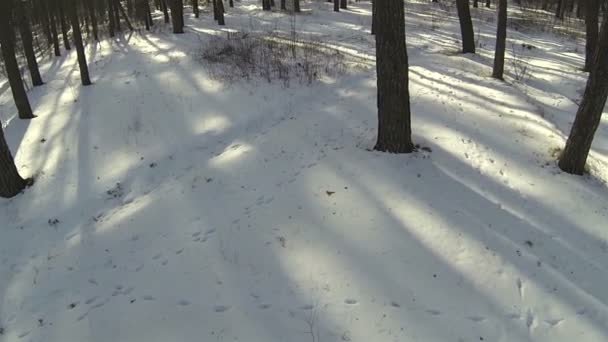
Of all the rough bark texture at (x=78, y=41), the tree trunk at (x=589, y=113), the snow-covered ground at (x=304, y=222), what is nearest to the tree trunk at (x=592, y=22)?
the snow-covered ground at (x=304, y=222)

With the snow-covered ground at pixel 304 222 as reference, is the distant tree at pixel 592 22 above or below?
above

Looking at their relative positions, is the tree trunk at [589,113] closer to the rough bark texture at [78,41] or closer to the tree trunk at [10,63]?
the tree trunk at [10,63]

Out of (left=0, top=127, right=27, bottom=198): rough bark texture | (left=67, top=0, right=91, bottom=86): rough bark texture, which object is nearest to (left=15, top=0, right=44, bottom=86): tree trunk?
(left=67, top=0, right=91, bottom=86): rough bark texture

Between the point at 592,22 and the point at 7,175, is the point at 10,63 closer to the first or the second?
the point at 7,175

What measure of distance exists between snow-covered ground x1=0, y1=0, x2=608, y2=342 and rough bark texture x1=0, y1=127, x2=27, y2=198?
34 cm

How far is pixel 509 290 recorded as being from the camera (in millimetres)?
4520

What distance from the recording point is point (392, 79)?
21.6ft

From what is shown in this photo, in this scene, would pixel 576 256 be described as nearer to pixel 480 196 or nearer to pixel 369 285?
pixel 480 196

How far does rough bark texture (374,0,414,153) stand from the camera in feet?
20.6

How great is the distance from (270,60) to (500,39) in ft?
21.7

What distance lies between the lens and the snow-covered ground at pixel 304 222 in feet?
14.3

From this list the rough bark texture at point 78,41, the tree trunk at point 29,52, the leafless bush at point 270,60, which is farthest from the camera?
the tree trunk at point 29,52

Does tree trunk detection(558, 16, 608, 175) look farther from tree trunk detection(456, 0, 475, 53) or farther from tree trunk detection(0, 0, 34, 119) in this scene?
tree trunk detection(0, 0, 34, 119)

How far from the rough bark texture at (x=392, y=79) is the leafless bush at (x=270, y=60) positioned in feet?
15.4
